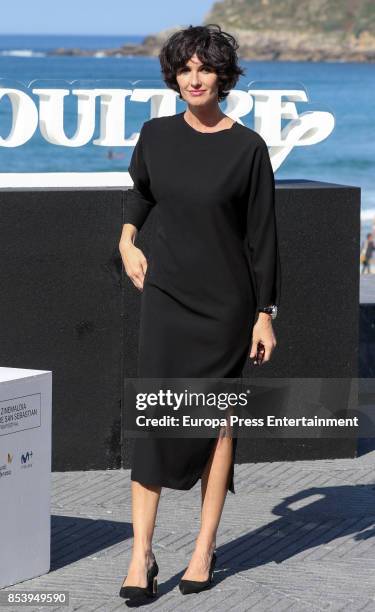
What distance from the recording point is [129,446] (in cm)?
675

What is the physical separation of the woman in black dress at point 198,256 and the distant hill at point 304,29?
5380 inches

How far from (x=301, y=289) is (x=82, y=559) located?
2169 millimetres

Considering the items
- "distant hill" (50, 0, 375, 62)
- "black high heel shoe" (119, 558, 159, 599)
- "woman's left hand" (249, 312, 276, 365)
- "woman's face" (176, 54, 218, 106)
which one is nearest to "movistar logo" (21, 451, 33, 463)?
"black high heel shoe" (119, 558, 159, 599)

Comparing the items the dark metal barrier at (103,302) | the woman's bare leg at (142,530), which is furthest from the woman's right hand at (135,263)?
the dark metal barrier at (103,302)

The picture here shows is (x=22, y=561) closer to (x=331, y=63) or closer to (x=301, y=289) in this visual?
(x=301, y=289)

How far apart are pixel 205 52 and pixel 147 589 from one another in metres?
1.89

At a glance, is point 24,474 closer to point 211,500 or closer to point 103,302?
point 211,500

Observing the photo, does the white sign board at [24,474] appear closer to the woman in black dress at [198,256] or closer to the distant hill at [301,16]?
Answer: the woman in black dress at [198,256]

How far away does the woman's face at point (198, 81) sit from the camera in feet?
15.3

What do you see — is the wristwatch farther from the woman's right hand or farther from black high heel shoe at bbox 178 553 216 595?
black high heel shoe at bbox 178 553 216 595

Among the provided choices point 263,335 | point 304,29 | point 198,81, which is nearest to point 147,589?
point 263,335

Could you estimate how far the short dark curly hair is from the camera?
4.63m

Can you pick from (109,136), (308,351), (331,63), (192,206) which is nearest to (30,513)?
A: (192,206)

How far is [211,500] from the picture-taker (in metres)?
4.91
